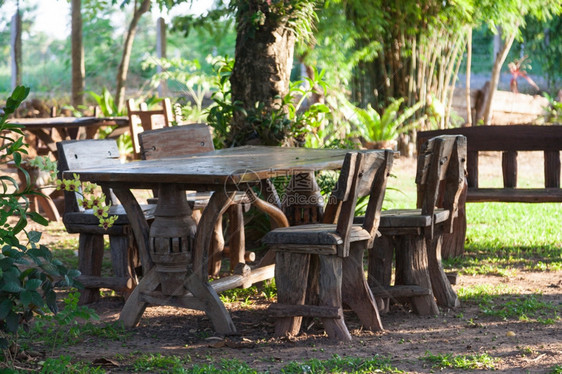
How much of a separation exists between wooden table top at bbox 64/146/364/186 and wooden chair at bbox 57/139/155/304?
0.43 m

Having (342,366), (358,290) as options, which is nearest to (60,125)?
(358,290)

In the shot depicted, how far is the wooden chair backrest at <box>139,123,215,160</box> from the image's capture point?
5.95m

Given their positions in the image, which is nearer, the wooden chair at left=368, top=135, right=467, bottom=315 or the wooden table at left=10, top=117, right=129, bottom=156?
the wooden chair at left=368, top=135, right=467, bottom=315

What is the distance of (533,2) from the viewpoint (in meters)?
13.7

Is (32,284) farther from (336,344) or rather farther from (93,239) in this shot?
(93,239)

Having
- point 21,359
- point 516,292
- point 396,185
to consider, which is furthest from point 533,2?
point 21,359

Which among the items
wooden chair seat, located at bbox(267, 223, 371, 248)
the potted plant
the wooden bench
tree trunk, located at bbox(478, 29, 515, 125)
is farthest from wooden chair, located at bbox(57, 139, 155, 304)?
tree trunk, located at bbox(478, 29, 515, 125)

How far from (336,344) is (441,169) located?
4.45 feet

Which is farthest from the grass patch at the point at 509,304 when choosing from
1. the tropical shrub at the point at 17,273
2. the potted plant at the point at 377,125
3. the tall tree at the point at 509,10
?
the tall tree at the point at 509,10

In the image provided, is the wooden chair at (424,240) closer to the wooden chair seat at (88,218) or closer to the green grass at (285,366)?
the green grass at (285,366)

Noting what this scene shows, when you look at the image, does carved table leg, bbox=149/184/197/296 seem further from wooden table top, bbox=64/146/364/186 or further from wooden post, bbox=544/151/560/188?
wooden post, bbox=544/151/560/188

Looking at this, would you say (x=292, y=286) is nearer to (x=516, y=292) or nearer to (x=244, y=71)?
(x=516, y=292)

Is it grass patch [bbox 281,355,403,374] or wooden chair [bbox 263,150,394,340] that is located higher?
wooden chair [bbox 263,150,394,340]

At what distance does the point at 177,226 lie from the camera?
14.4 ft
